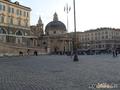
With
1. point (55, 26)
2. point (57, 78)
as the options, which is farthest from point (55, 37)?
point (57, 78)

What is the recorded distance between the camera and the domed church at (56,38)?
341 feet

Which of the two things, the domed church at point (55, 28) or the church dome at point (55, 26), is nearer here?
the domed church at point (55, 28)

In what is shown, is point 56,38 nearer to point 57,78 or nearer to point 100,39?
point 100,39

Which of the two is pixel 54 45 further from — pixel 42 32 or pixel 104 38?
pixel 104 38

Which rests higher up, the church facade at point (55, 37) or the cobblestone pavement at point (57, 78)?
the church facade at point (55, 37)

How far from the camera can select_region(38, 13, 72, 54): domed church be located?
341 ft

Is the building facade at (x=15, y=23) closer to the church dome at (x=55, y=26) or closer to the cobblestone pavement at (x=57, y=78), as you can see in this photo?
the church dome at (x=55, y=26)

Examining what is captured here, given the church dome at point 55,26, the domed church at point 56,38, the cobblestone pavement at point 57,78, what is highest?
the church dome at point 55,26

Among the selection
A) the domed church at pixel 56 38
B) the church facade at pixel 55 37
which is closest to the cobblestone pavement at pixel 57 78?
the domed church at pixel 56 38

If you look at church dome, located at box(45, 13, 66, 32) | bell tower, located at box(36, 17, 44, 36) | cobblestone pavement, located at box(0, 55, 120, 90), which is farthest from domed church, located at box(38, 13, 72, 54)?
cobblestone pavement, located at box(0, 55, 120, 90)

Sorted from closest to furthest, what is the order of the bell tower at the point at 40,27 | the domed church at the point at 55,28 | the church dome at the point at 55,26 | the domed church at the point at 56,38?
the domed church at the point at 56,38 < the domed church at the point at 55,28 < the church dome at the point at 55,26 < the bell tower at the point at 40,27

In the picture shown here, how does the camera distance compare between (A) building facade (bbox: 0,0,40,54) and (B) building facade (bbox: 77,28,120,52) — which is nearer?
(A) building facade (bbox: 0,0,40,54)

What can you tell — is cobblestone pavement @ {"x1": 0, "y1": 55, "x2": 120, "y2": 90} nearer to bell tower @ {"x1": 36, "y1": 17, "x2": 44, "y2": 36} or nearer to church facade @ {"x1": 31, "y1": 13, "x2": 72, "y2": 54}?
church facade @ {"x1": 31, "y1": 13, "x2": 72, "y2": 54}

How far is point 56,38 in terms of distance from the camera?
105m
